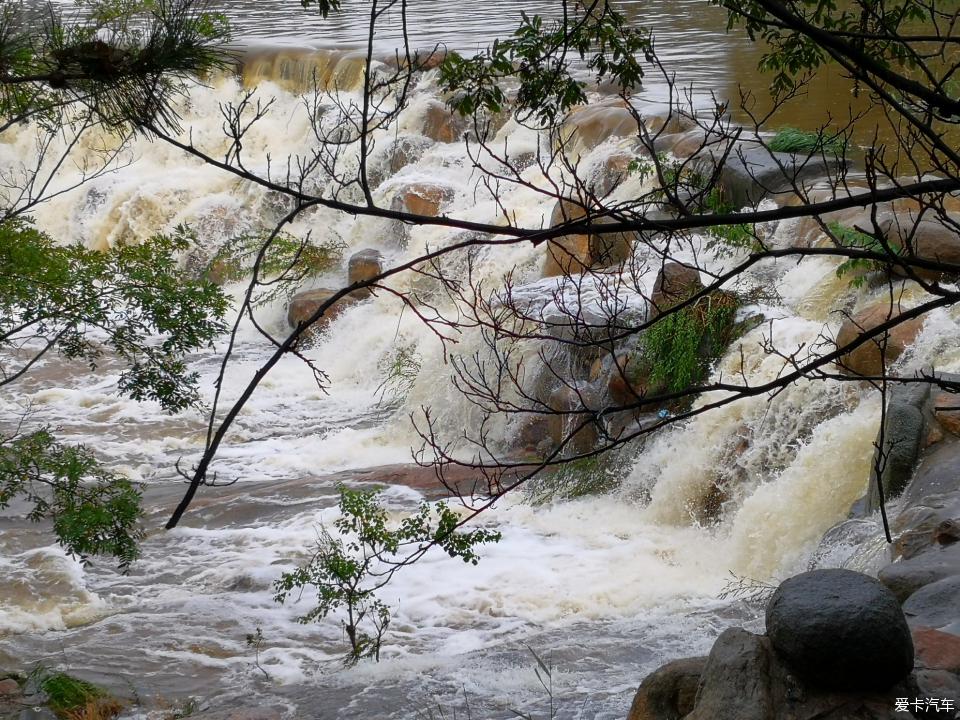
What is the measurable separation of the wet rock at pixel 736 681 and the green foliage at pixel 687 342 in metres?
4.54

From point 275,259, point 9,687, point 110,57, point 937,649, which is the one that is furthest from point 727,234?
point 275,259

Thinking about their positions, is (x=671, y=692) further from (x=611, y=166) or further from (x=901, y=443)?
(x=611, y=166)

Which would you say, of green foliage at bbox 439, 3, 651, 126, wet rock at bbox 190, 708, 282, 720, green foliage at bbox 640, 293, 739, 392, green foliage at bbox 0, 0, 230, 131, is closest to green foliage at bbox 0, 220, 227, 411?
green foliage at bbox 0, 0, 230, 131

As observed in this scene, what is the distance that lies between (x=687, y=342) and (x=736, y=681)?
16.0 ft

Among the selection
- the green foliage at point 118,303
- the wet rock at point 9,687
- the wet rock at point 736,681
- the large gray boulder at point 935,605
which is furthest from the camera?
the wet rock at point 9,687

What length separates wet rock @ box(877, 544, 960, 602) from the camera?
15.1 feet

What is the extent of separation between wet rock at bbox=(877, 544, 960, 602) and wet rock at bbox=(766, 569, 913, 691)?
123 cm

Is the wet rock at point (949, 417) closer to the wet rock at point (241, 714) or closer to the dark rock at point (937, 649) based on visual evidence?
the dark rock at point (937, 649)

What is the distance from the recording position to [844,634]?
3.37 m

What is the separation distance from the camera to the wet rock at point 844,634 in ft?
11.1

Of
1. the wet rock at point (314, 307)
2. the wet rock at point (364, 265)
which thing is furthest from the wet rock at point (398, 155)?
the wet rock at point (314, 307)

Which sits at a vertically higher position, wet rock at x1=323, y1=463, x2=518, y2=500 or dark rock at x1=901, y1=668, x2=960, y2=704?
dark rock at x1=901, y1=668, x2=960, y2=704

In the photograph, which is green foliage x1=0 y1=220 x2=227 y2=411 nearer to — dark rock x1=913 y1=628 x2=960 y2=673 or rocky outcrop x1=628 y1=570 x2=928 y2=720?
rocky outcrop x1=628 y1=570 x2=928 y2=720

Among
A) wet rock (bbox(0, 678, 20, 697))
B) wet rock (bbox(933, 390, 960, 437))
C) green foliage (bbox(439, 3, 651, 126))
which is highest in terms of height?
green foliage (bbox(439, 3, 651, 126))
